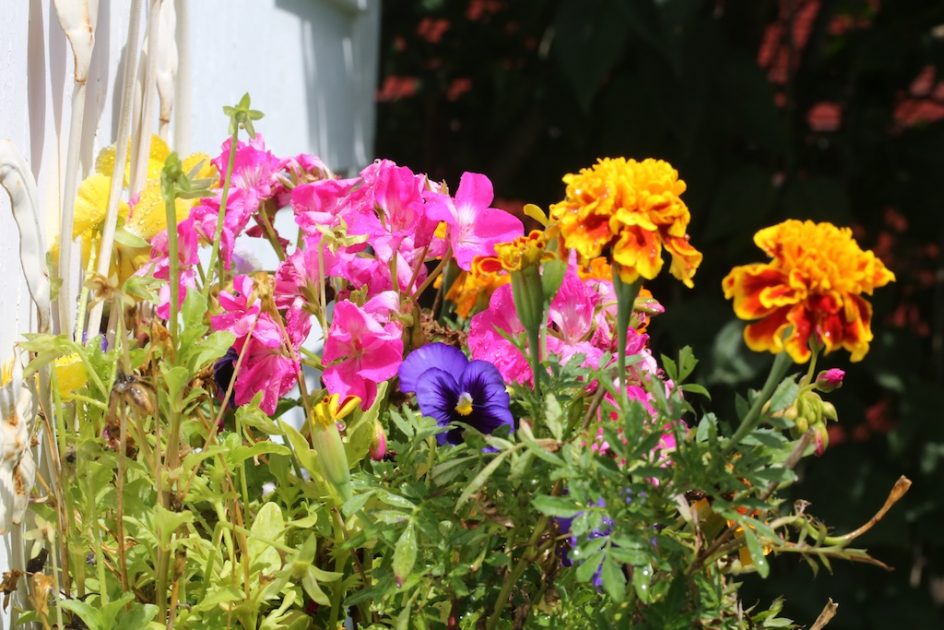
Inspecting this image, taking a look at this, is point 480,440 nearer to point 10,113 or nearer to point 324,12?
point 10,113

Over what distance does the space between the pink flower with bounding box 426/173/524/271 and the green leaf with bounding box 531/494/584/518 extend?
0.69ft

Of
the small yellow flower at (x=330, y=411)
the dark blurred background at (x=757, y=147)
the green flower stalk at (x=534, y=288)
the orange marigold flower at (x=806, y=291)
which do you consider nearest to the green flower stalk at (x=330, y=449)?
the small yellow flower at (x=330, y=411)

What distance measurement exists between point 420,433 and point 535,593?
0.37 ft

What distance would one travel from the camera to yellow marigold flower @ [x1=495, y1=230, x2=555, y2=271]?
614 mm

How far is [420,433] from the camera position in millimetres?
633

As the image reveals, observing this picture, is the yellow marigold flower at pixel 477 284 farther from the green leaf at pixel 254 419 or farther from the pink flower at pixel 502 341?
the green leaf at pixel 254 419

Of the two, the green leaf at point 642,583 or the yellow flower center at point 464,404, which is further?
the yellow flower center at point 464,404

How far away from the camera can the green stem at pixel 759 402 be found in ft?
1.82

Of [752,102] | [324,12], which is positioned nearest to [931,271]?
[752,102]

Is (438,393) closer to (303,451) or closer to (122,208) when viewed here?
(303,451)

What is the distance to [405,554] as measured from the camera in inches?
23.2

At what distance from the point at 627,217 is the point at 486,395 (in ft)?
0.54

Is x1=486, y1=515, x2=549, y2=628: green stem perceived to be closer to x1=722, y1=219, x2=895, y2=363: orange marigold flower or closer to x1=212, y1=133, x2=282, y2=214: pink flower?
x1=722, y1=219, x2=895, y2=363: orange marigold flower

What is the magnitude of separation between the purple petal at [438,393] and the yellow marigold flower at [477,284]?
8cm
